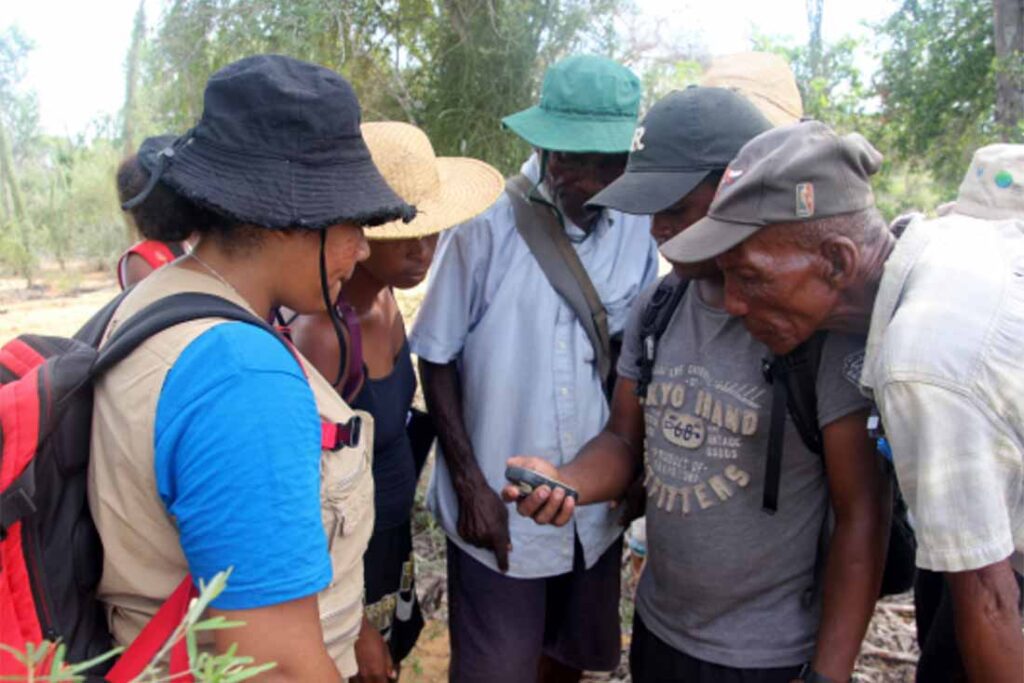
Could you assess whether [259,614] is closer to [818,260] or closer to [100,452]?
[100,452]

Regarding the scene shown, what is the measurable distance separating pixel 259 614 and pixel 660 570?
124 centimetres

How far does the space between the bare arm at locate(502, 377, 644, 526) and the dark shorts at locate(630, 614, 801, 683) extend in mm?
371

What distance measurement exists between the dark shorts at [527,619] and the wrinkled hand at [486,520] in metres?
0.10

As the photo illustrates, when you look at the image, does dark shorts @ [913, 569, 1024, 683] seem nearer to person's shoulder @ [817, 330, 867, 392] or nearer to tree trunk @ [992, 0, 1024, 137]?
person's shoulder @ [817, 330, 867, 392]

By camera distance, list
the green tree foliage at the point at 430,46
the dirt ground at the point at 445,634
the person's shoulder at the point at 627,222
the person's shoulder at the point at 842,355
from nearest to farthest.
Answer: the person's shoulder at the point at 842,355 < the person's shoulder at the point at 627,222 < the dirt ground at the point at 445,634 < the green tree foliage at the point at 430,46

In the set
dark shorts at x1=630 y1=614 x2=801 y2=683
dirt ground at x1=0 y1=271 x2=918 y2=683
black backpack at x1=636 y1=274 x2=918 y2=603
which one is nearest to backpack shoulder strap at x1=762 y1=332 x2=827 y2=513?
black backpack at x1=636 y1=274 x2=918 y2=603

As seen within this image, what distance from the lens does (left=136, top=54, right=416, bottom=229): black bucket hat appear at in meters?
1.47

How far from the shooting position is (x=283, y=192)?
1.48 metres

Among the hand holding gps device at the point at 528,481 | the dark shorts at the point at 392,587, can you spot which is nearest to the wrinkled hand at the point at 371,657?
the dark shorts at the point at 392,587

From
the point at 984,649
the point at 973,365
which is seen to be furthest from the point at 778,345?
the point at 984,649

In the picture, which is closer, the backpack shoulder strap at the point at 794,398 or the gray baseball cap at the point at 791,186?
the gray baseball cap at the point at 791,186

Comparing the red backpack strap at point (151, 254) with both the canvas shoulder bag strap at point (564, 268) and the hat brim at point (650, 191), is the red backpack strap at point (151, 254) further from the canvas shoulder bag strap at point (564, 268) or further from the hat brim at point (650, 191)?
the hat brim at point (650, 191)

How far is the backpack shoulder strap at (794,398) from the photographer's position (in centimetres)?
192

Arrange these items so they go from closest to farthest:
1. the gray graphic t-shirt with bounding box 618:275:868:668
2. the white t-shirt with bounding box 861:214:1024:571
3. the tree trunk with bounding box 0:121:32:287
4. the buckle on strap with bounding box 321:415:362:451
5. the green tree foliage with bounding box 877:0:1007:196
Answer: the white t-shirt with bounding box 861:214:1024:571 → the buckle on strap with bounding box 321:415:362:451 → the gray graphic t-shirt with bounding box 618:275:868:668 → the green tree foliage with bounding box 877:0:1007:196 → the tree trunk with bounding box 0:121:32:287
